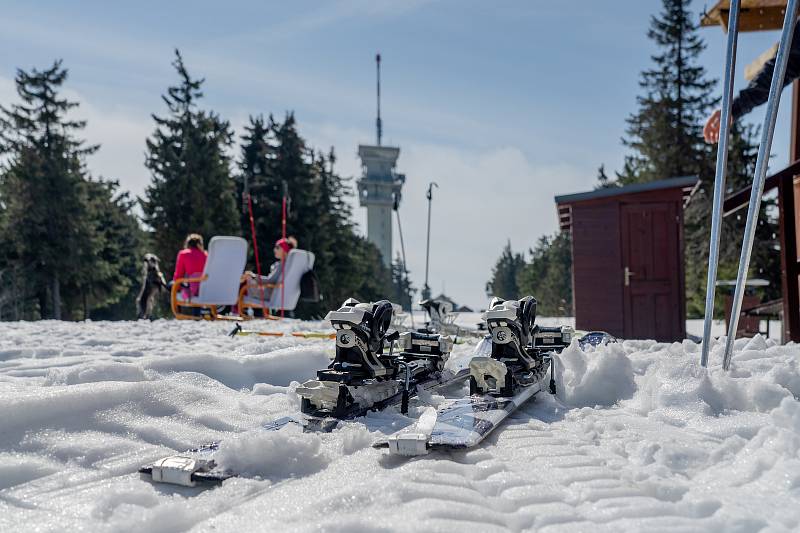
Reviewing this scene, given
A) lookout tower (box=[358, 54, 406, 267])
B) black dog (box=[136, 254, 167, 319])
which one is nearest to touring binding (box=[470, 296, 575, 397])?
black dog (box=[136, 254, 167, 319])

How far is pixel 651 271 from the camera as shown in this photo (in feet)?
36.8

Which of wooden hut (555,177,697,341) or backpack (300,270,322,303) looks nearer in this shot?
wooden hut (555,177,697,341)

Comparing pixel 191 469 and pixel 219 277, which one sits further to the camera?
pixel 219 277

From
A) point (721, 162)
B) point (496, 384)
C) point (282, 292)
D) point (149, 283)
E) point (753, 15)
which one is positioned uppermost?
point (753, 15)

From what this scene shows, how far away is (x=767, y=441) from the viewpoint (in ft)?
7.99

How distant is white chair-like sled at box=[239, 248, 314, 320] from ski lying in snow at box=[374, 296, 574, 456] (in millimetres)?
9129

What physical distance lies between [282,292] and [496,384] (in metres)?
9.84

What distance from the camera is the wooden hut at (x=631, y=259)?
36.3 feet

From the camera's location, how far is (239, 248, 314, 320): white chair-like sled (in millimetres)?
13148

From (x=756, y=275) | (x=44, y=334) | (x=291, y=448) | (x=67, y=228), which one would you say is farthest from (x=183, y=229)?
(x=291, y=448)

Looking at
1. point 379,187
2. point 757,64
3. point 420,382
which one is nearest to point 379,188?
point 379,187

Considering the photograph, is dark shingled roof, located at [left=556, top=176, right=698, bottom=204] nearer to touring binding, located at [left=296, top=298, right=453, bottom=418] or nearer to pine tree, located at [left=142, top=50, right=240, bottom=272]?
touring binding, located at [left=296, top=298, right=453, bottom=418]

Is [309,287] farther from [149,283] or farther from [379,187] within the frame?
[379,187]

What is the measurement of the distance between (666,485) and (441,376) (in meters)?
2.57
